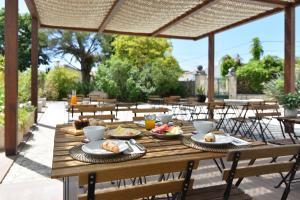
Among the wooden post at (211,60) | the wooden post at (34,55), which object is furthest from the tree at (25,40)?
the wooden post at (211,60)

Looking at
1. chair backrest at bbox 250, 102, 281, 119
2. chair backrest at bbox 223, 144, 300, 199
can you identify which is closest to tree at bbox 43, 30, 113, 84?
chair backrest at bbox 250, 102, 281, 119

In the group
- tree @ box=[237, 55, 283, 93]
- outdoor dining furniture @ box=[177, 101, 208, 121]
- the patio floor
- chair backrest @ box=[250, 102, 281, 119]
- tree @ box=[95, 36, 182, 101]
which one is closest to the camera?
the patio floor

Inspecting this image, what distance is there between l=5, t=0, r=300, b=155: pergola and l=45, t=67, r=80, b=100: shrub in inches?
383

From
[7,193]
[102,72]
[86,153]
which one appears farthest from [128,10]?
[102,72]

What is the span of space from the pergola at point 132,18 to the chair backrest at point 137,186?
141 inches

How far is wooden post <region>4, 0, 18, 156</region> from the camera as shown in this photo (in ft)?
14.4

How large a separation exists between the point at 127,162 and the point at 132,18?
6074 mm

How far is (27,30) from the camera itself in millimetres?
26344

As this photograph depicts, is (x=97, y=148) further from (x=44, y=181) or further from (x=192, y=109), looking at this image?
(x=192, y=109)

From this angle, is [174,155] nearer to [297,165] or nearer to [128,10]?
[297,165]

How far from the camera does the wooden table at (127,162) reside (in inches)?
57.1

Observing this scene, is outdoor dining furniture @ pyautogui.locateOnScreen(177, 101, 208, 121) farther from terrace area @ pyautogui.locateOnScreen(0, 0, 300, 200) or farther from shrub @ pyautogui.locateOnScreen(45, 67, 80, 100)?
shrub @ pyautogui.locateOnScreen(45, 67, 80, 100)

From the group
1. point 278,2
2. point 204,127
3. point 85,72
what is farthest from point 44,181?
point 85,72

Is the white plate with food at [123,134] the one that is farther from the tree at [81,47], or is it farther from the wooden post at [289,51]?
the tree at [81,47]
